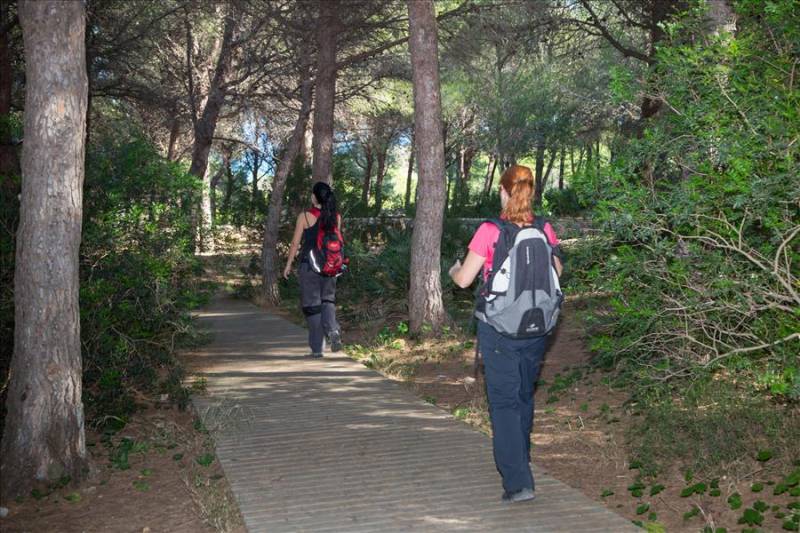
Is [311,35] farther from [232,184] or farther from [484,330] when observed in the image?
[484,330]

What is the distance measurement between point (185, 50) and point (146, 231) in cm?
1514

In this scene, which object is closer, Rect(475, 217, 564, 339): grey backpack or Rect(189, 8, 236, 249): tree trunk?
Rect(475, 217, 564, 339): grey backpack

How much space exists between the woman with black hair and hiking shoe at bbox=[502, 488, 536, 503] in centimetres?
528

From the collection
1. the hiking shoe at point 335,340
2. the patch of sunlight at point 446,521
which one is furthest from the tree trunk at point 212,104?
the patch of sunlight at point 446,521

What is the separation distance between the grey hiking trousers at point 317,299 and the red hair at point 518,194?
17.9ft

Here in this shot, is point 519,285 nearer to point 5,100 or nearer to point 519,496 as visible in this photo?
point 519,496

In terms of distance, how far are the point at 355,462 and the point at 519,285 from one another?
1.99 metres

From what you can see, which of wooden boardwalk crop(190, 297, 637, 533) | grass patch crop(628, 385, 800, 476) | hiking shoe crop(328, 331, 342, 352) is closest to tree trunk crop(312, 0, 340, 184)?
hiking shoe crop(328, 331, 342, 352)

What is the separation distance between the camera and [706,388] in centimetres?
723

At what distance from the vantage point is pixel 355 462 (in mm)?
6555

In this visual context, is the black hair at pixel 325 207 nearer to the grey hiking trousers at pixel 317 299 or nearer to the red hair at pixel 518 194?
the grey hiking trousers at pixel 317 299

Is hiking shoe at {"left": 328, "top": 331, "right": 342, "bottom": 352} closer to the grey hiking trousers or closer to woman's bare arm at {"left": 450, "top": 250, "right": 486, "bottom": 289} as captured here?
the grey hiking trousers

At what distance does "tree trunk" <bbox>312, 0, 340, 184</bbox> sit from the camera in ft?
52.9

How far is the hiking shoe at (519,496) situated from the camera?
18.1 feet
